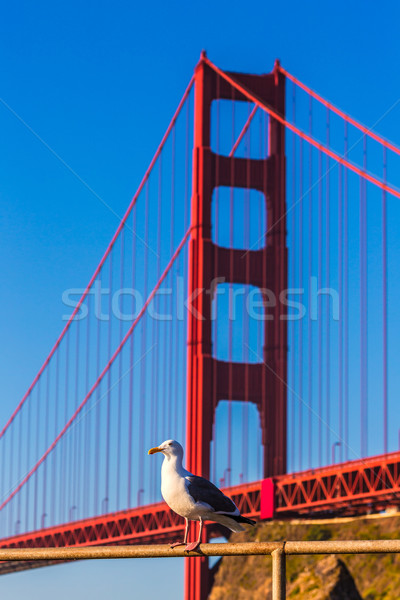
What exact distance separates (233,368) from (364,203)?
696 cm

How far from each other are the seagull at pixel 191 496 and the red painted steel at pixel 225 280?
101 feet

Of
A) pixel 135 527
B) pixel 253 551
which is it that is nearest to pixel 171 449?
pixel 253 551

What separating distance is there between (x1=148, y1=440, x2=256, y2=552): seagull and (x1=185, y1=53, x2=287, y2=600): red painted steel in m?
30.8

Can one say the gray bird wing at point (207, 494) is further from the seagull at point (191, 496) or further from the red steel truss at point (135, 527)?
the red steel truss at point (135, 527)

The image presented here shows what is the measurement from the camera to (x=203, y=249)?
40.5m

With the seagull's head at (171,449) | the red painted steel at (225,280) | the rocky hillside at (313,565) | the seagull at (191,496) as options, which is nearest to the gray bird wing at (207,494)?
the seagull at (191,496)

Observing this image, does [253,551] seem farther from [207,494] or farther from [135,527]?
[135,527]

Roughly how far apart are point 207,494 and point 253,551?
165 centimetres

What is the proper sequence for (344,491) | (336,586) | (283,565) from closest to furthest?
1. (283,565)
2. (344,491)
3. (336,586)

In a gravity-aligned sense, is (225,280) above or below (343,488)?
above

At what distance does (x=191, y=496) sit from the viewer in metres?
6.36

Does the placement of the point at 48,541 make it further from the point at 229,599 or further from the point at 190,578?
the point at 190,578

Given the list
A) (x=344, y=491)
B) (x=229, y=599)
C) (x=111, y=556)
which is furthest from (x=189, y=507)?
(x=229, y=599)

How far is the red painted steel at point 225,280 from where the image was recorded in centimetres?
3816
